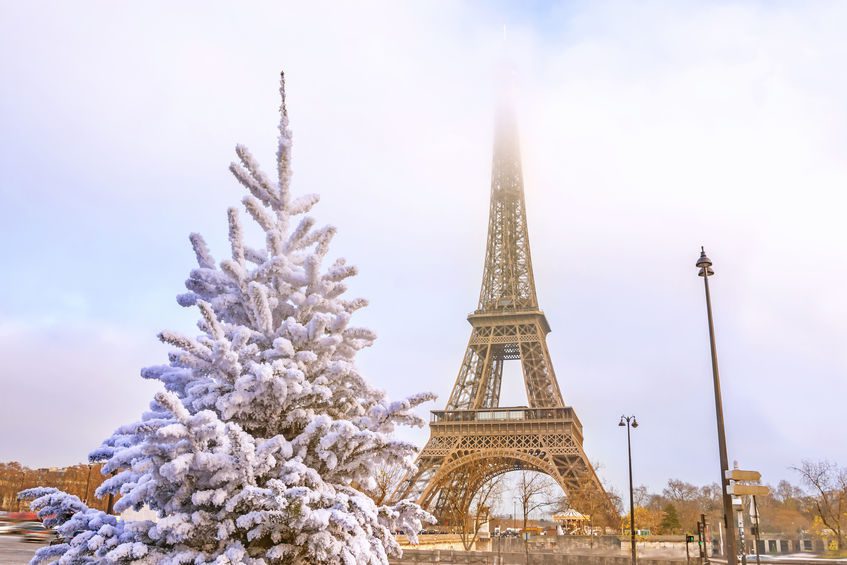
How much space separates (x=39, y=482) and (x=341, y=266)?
11539 centimetres

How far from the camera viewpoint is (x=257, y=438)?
8.58 metres

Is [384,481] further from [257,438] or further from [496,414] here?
[257,438]

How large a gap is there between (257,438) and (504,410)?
60092mm

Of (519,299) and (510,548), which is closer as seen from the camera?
(510,548)

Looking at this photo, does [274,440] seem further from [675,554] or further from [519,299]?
[519,299]

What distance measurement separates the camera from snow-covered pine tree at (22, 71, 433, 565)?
299 inches

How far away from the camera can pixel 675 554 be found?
52.0 m

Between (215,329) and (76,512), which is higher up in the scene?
(215,329)

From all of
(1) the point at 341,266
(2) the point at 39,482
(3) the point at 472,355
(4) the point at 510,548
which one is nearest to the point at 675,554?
(4) the point at 510,548

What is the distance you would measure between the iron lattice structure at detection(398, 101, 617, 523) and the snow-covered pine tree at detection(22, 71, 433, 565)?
47307 millimetres

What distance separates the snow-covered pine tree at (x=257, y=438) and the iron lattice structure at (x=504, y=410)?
47.3 m

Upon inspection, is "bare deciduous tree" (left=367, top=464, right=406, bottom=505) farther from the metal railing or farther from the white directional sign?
the metal railing

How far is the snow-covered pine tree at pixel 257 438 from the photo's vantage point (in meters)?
7.59

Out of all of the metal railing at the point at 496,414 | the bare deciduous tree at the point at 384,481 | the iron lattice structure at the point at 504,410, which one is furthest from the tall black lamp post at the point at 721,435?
the metal railing at the point at 496,414
